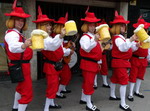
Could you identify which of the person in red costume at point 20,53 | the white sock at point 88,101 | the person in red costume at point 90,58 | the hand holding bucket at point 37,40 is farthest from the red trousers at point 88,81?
the hand holding bucket at point 37,40

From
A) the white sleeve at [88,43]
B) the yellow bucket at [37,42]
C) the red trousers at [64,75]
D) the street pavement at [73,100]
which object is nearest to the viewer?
the yellow bucket at [37,42]

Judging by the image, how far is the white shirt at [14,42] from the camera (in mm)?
2809

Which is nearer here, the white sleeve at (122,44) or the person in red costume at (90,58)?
the white sleeve at (122,44)

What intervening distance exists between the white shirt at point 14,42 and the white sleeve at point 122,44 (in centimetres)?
187

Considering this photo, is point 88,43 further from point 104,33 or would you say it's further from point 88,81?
point 88,81

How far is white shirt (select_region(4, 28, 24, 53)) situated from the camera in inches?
111

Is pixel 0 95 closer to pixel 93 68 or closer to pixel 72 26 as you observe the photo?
pixel 93 68

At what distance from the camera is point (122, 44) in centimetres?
374

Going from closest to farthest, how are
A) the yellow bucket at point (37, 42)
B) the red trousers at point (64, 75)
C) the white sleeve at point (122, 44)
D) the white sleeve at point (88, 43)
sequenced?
the yellow bucket at point (37, 42)
the white sleeve at point (88, 43)
the white sleeve at point (122, 44)
the red trousers at point (64, 75)

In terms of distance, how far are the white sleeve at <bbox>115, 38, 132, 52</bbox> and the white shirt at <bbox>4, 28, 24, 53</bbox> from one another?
73.5 inches

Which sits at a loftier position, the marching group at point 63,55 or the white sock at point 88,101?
the marching group at point 63,55

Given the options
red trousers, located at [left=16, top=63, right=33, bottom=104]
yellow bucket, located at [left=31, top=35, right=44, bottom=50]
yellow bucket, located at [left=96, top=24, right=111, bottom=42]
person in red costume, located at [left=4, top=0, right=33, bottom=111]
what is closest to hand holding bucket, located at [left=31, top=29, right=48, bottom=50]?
yellow bucket, located at [left=31, top=35, right=44, bottom=50]

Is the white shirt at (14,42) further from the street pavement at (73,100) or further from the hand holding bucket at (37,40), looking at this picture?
the street pavement at (73,100)

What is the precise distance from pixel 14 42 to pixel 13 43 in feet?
0.07
